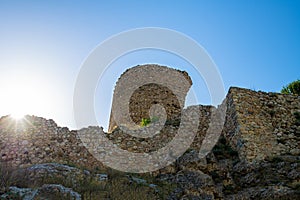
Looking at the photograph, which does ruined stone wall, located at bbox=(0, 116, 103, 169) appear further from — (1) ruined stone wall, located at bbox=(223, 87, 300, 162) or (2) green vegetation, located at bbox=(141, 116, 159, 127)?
(1) ruined stone wall, located at bbox=(223, 87, 300, 162)

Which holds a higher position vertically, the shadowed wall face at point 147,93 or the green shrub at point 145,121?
the shadowed wall face at point 147,93

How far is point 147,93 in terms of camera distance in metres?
18.3

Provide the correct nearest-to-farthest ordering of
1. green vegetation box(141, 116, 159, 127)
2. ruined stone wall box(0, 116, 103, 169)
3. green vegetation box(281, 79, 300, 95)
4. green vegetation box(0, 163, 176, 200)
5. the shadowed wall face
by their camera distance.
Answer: green vegetation box(0, 163, 176, 200)
ruined stone wall box(0, 116, 103, 169)
green vegetation box(141, 116, 159, 127)
the shadowed wall face
green vegetation box(281, 79, 300, 95)

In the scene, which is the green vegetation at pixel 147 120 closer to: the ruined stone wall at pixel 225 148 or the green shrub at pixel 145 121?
the green shrub at pixel 145 121

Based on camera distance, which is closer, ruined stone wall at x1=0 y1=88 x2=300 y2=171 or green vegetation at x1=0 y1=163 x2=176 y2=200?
green vegetation at x1=0 y1=163 x2=176 y2=200

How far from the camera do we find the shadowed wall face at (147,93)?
58.0ft

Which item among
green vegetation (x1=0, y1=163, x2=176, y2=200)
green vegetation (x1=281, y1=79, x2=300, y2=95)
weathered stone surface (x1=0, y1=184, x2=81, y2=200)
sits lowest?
weathered stone surface (x1=0, y1=184, x2=81, y2=200)

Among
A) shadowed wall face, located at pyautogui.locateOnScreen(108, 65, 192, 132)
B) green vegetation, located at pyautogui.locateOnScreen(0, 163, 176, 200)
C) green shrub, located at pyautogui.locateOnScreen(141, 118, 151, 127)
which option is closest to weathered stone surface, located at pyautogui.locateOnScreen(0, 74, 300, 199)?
green vegetation, located at pyautogui.locateOnScreen(0, 163, 176, 200)

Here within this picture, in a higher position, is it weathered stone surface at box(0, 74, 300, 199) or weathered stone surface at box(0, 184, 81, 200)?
weathered stone surface at box(0, 74, 300, 199)

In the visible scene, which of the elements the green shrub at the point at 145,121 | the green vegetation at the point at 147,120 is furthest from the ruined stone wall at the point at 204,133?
the green shrub at the point at 145,121

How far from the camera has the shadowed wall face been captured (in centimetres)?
1766

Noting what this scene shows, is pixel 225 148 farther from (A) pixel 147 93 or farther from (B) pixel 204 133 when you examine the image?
(A) pixel 147 93

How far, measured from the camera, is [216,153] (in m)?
14.1

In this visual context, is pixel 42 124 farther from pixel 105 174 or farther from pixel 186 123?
pixel 186 123
